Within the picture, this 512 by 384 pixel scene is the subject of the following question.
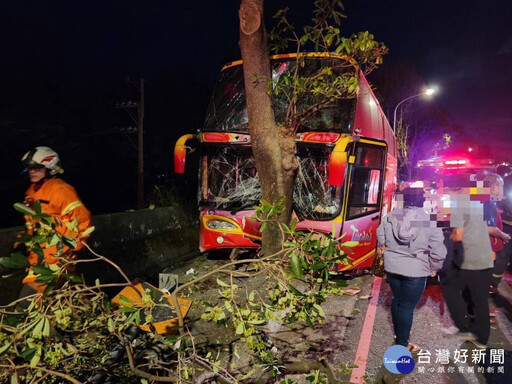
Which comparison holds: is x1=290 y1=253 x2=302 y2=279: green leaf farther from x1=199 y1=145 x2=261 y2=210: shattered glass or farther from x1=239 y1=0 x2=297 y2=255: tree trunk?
x1=199 y1=145 x2=261 y2=210: shattered glass

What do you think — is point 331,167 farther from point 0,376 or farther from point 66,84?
point 66,84

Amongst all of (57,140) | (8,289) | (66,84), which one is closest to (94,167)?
(57,140)

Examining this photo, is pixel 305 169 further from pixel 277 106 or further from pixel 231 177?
pixel 231 177

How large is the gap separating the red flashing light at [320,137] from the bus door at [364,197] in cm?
31

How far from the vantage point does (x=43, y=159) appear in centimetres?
307

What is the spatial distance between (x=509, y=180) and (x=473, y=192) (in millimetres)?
Result: 11141

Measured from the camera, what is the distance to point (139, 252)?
20.5 feet

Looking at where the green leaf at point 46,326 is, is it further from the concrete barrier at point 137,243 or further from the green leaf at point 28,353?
the concrete barrier at point 137,243

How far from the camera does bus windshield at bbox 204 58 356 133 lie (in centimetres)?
562

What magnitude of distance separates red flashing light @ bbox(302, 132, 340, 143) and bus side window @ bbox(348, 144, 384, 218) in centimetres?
44

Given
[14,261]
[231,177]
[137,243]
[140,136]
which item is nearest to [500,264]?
[231,177]

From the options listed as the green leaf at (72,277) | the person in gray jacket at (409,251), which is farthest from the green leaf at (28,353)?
the person in gray jacket at (409,251)

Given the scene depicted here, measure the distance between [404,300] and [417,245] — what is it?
592 mm

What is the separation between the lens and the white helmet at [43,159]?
305 centimetres
